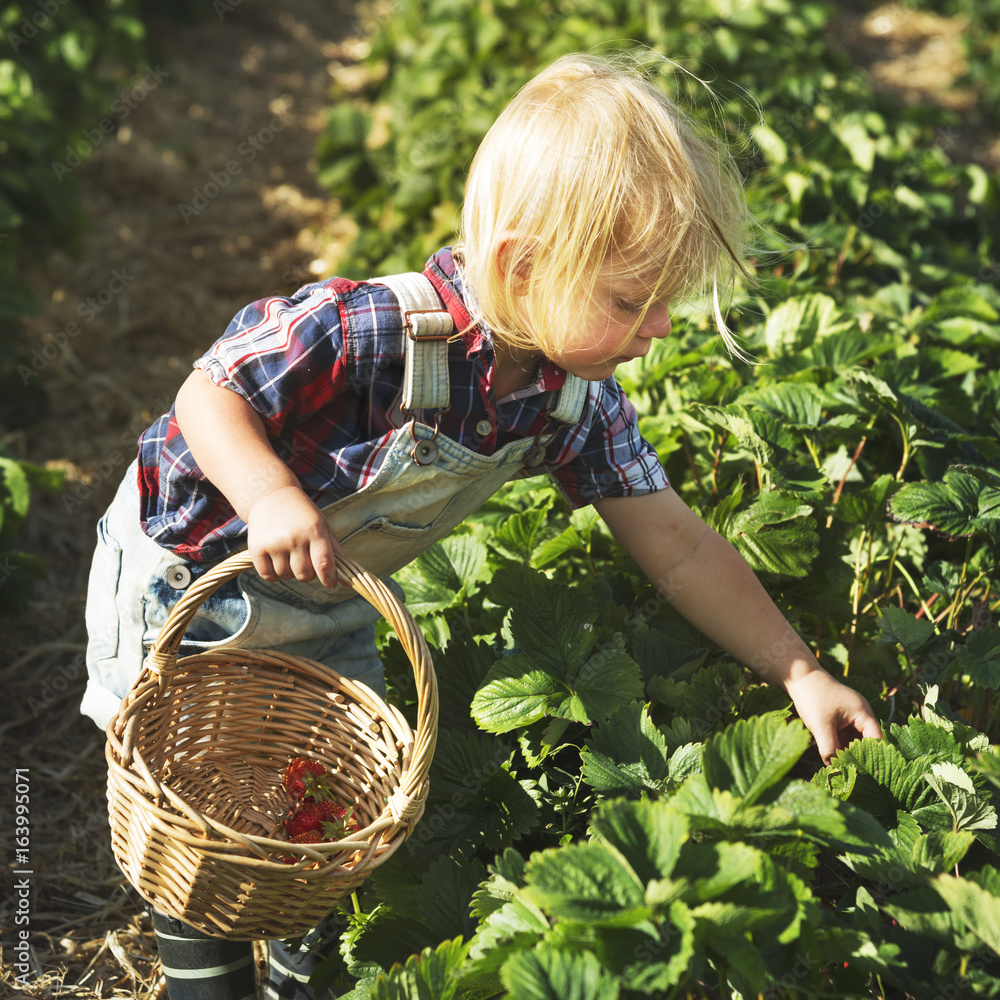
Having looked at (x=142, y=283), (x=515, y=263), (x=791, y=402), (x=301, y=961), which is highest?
(x=515, y=263)

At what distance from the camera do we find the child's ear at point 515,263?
1260 millimetres

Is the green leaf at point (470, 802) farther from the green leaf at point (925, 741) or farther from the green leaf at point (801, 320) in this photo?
the green leaf at point (801, 320)

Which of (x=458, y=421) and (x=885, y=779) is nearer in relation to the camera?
(x=885, y=779)

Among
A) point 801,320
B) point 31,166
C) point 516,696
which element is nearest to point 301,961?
point 516,696

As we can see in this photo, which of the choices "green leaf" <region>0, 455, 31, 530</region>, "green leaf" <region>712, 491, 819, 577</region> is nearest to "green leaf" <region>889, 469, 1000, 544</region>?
"green leaf" <region>712, 491, 819, 577</region>

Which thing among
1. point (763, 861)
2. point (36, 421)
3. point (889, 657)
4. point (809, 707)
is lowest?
point (36, 421)

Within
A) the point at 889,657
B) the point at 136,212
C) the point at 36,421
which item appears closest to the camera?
the point at 889,657

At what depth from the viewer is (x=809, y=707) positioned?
1.43 meters

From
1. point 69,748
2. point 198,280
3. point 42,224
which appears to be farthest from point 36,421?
point 69,748

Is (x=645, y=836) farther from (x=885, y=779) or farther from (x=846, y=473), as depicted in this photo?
(x=846, y=473)

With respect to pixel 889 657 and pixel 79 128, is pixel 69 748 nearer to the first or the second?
pixel 889 657

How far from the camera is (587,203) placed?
1.20 meters

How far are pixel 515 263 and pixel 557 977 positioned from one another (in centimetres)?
83

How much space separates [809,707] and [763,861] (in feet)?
1.55
